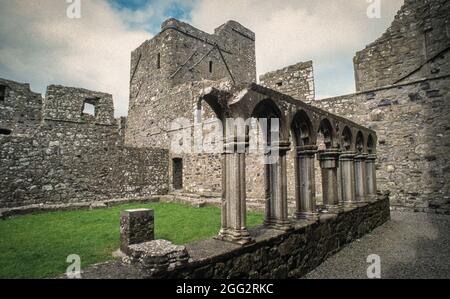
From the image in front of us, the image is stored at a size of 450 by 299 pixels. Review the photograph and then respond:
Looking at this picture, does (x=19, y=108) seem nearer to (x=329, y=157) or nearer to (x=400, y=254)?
(x=329, y=157)

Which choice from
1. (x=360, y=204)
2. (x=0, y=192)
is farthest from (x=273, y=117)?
(x=0, y=192)

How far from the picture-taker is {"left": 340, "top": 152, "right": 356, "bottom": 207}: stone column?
6395mm

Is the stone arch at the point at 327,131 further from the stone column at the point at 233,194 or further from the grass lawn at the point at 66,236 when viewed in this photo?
the stone column at the point at 233,194

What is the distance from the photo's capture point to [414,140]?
8961 millimetres

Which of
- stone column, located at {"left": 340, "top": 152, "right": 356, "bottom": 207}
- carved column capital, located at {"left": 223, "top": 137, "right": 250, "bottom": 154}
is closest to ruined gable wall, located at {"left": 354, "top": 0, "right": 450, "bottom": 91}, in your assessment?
stone column, located at {"left": 340, "top": 152, "right": 356, "bottom": 207}

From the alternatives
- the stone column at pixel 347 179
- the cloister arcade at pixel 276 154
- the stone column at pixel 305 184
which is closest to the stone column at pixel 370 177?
the stone column at pixel 347 179

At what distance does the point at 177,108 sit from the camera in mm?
13305

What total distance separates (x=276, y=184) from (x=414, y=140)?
7.47m

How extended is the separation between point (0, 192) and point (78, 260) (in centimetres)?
628

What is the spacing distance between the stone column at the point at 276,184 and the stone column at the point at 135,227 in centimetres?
187

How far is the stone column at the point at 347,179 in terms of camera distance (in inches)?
252

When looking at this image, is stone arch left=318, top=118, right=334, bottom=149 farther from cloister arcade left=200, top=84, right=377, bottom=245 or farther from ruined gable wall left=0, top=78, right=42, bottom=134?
ruined gable wall left=0, top=78, right=42, bottom=134
